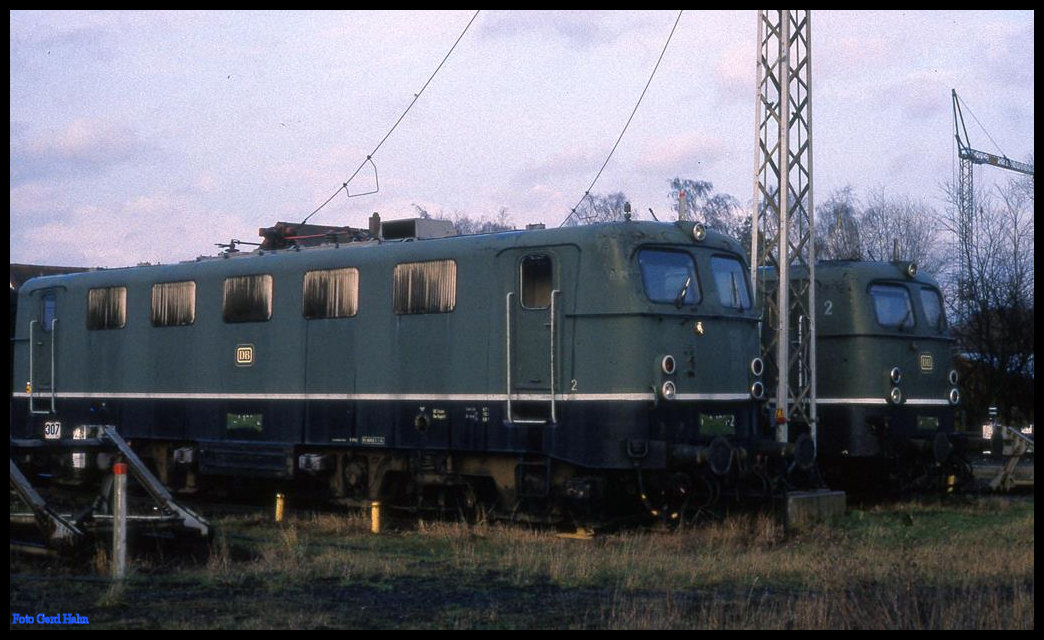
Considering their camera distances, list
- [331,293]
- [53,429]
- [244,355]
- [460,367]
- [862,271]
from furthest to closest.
Answer: [53,429] < [862,271] < [244,355] < [331,293] < [460,367]

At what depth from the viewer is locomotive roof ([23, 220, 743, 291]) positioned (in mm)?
14039

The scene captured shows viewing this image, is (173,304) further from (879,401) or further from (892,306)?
(892,306)

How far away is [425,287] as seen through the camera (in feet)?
50.4

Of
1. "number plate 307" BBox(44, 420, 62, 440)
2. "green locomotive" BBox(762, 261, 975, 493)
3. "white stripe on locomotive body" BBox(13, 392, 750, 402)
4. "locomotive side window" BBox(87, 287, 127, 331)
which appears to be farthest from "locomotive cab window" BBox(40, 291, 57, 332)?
"green locomotive" BBox(762, 261, 975, 493)

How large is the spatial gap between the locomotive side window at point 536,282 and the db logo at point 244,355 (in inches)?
183

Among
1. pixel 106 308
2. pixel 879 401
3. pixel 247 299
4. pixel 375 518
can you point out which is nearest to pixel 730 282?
pixel 879 401

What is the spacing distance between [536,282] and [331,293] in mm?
3270

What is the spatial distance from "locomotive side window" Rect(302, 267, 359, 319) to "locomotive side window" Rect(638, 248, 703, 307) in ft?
13.2

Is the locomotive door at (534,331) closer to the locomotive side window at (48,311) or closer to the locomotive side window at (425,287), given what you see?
the locomotive side window at (425,287)

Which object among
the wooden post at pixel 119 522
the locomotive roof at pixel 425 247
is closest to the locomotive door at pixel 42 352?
the locomotive roof at pixel 425 247

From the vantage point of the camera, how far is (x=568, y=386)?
1388 cm

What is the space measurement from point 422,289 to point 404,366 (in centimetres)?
96
